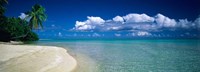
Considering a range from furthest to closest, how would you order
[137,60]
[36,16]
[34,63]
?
[36,16] → [137,60] → [34,63]

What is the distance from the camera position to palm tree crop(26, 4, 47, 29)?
2057 cm

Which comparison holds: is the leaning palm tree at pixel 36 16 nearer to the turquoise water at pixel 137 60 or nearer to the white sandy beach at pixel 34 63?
the turquoise water at pixel 137 60

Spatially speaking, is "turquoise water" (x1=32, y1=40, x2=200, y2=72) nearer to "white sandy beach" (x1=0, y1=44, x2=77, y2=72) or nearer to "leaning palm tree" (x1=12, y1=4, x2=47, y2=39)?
"white sandy beach" (x1=0, y1=44, x2=77, y2=72)

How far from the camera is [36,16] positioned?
20828mm

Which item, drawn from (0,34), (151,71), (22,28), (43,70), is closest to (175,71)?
(151,71)

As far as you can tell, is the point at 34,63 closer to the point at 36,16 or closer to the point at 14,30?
the point at 36,16

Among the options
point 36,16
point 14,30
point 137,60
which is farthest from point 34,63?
point 14,30

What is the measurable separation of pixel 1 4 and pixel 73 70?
1123 cm

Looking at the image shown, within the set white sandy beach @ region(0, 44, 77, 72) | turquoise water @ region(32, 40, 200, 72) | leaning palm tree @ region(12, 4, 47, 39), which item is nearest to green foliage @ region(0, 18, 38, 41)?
leaning palm tree @ region(12, 4, 47, 39)

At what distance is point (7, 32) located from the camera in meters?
20.3

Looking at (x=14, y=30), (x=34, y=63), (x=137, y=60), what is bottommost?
(x=137, y=60)

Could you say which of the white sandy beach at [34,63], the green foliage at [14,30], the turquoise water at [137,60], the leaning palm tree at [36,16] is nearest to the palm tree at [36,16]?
the leaning palm tree at [36,16]

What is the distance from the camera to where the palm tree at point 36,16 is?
810 inches

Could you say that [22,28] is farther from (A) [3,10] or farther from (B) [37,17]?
(A) [3,10]
